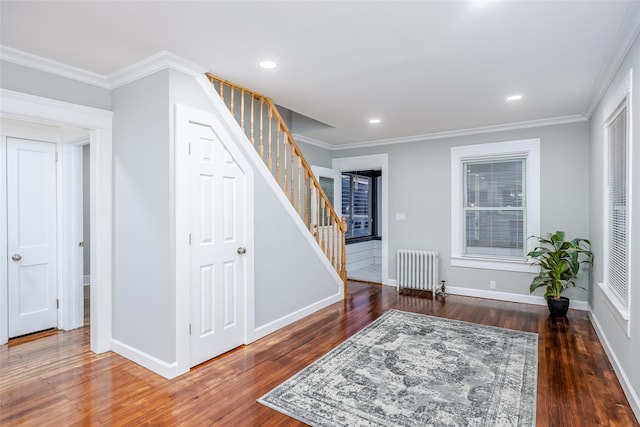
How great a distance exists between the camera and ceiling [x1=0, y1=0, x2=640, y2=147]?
2061 millimetres

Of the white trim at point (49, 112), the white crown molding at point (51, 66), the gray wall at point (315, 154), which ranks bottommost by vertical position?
the white trim at point (49, 112)

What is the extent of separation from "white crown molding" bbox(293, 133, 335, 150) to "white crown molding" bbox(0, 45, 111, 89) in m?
2.95

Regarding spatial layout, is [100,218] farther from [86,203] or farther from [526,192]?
[526,192]

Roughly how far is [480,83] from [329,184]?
11.0 feet

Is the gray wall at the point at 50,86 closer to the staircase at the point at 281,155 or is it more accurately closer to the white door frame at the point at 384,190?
the staircase at the point at 281,155

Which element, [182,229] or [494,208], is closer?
[182,229]

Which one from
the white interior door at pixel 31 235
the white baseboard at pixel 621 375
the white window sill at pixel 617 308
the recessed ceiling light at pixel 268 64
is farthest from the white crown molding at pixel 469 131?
the white interior door at pixel 31 235

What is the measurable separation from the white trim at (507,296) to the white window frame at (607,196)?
1222 mm

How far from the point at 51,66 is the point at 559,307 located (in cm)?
580

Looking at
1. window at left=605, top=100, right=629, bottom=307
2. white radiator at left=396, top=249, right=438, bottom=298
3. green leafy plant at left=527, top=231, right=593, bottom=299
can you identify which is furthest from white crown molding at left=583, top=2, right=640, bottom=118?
white radiator at left=396, top=249, right=438, bottom=298

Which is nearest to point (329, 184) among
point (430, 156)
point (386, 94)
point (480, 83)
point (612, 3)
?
point (430, 156)

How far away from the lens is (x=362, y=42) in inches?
97.6

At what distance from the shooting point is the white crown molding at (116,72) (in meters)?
2.59

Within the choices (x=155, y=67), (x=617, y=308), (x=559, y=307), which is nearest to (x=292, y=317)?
(x=155, y=67)
